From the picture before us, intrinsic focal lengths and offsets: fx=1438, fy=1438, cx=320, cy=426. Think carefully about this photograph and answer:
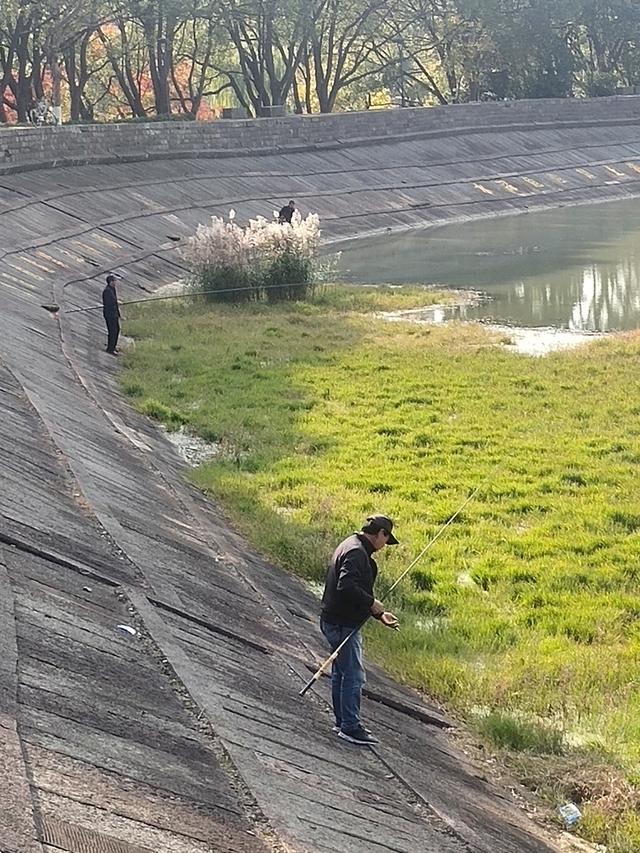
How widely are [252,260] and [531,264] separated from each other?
12.4 metres

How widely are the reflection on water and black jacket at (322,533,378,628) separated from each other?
74.7 feet

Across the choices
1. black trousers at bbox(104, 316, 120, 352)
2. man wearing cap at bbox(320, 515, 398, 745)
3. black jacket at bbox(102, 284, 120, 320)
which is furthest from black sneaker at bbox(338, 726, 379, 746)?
black trousers at bbox(104, 316, 120, 352)

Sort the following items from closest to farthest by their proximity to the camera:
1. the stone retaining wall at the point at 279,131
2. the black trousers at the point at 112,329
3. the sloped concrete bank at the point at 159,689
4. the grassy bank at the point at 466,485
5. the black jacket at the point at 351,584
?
the sloped concrete bank at the point at 159,689 < the black jacket at the point at 351,584 < the grassy bank at the point at 466,485 < the black trousers at the point at 112,329 < the stone retaining wall at the point at 279,131

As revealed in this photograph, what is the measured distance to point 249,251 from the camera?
31.4 metres

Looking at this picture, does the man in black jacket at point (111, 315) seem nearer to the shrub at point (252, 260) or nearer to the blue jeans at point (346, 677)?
the shrub at point (252, 260)

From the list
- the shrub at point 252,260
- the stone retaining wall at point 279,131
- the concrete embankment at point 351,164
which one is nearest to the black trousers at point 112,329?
the shrub at point 252,260

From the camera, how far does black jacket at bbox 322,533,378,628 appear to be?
26.4ft

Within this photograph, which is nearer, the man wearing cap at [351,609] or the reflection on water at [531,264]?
the man wearing cap at [351,609]

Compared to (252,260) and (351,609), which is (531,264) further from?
(351,609)

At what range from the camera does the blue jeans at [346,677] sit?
8305 mm

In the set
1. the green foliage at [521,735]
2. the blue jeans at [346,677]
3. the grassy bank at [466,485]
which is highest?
the blue jeans at [346,677]

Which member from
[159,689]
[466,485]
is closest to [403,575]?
[159,689]

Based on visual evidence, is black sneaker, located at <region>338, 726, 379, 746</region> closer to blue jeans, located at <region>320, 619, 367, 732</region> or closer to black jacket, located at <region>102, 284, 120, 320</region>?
blue jeans, located at <region>320, 619, 367, 732</region>

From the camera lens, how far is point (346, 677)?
8.45 metres
